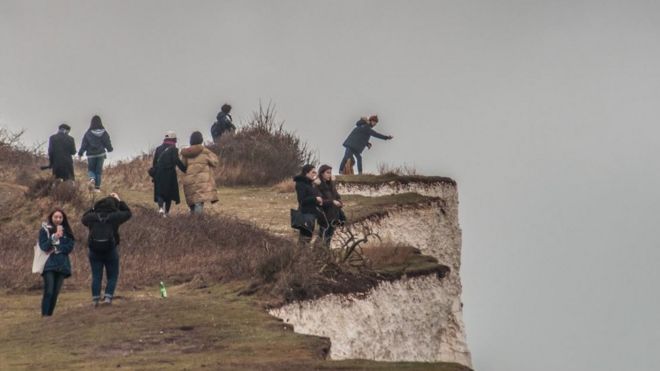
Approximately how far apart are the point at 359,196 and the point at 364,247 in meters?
12.4

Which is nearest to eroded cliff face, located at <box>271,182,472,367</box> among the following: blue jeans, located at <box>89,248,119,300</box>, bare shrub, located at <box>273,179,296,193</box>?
blue jeans, located at <box>89,248,119,300</box>

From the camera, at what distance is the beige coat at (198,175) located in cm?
3862

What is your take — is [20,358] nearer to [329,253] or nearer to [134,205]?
[329,253]

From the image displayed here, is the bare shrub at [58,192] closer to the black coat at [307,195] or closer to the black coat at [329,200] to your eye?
the black coat at [329,200]

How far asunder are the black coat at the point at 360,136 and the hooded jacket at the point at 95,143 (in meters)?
9.34

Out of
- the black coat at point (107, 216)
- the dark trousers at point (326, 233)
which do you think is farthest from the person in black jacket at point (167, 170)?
the black coat at point (107, 216)

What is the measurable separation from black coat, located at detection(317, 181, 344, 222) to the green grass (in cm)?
329

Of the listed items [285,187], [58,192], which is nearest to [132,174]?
[285,187]

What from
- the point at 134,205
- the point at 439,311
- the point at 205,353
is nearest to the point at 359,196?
the point at 134,205

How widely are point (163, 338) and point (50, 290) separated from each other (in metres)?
3.84

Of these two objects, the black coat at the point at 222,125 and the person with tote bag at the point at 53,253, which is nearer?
the person with tote bag at the point at 53,253

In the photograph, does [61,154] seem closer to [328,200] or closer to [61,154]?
[61,154]

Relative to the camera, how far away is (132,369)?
67.7 feet

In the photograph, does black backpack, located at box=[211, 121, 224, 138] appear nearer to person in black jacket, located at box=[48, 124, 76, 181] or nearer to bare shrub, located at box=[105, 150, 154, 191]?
bare shrub, located at box=[105, 150, 154, 191]
